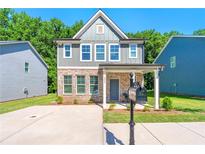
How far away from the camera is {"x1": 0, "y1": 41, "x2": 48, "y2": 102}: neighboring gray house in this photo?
833 inches

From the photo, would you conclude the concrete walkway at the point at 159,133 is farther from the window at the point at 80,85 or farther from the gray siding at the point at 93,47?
the gray siding at the point at 93,47

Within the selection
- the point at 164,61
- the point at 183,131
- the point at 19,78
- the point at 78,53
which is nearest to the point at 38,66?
the point at 19,78

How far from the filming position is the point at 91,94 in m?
20.0

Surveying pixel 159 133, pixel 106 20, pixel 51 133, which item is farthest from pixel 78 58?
pixel 159 133

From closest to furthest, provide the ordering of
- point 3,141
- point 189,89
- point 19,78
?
point 3,141 < point 19,78 < point 189,89

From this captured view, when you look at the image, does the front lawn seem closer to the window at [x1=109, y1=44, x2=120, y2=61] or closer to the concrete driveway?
the concrete driveway

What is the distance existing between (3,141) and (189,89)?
23.8 metres

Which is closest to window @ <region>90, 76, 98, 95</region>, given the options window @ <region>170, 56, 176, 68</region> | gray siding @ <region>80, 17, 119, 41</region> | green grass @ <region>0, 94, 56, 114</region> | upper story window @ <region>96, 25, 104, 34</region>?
gray siding @ <region>80, 17, 119, 41</region>

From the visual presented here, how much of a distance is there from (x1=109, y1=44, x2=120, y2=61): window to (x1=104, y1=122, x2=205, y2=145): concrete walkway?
35.8 ft

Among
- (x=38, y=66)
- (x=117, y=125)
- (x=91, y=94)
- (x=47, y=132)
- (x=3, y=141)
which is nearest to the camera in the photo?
(x=3, y=141)

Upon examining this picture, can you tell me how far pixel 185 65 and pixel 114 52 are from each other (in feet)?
38.1

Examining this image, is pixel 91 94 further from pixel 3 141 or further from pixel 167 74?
pixel 167 74

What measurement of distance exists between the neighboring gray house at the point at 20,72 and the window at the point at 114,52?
9.72m
